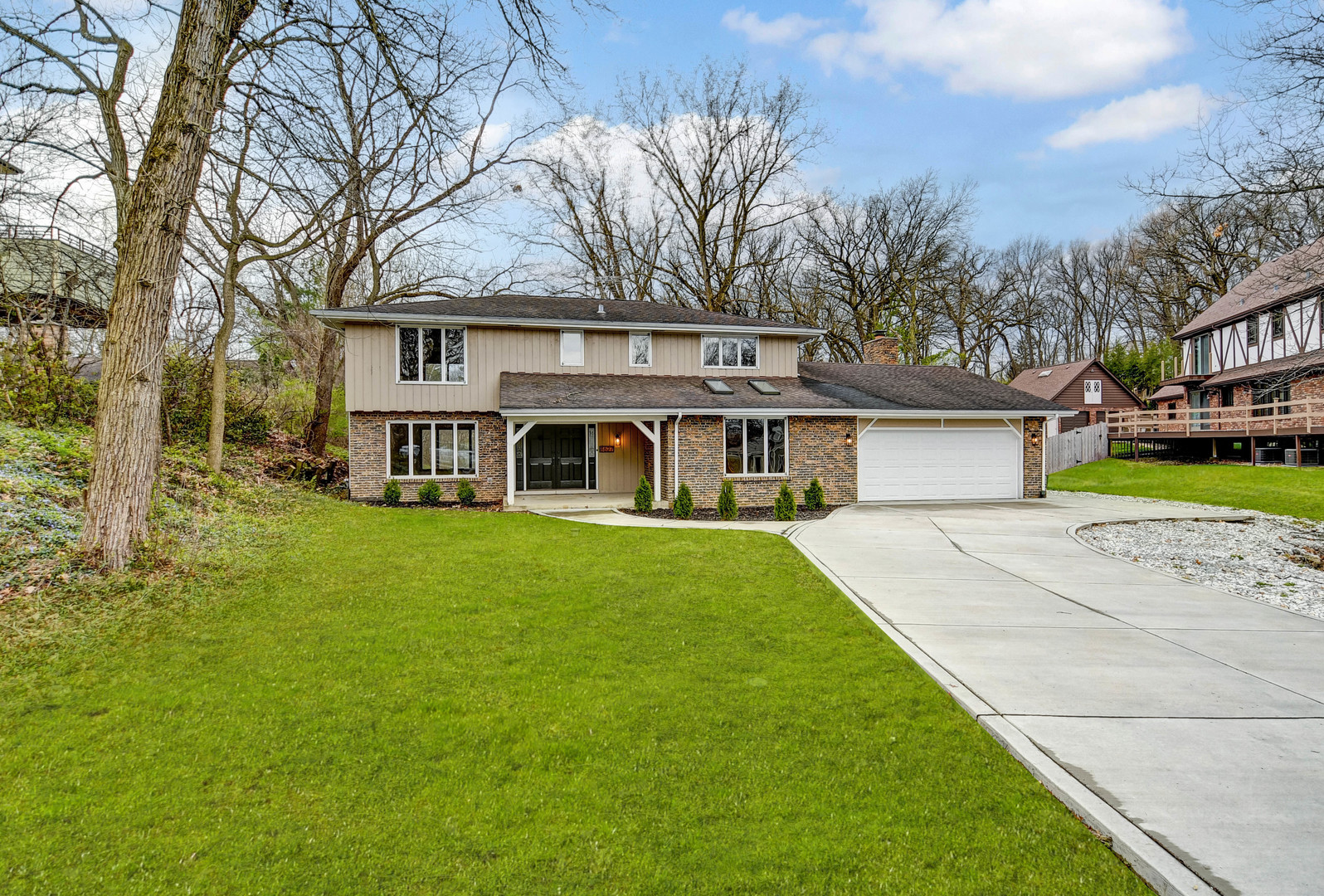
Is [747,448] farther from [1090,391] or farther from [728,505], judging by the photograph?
[1090,391]

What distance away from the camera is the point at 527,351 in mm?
16344

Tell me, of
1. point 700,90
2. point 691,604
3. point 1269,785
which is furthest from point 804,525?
point 700,90

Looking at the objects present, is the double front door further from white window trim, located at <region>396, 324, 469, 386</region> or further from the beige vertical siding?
white window trim, located at <region>396, 324, 469, 386</region>

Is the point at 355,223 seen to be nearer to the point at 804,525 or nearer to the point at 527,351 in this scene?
the point at 527,351

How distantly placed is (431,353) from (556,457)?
176 inches

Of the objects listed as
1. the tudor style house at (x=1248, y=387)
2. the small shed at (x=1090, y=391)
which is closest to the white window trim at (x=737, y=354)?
the tudor style house at (x=1248, y=387)

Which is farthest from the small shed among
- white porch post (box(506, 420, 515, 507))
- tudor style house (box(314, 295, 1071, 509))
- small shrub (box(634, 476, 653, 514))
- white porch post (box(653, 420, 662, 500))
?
white porch post (box(506, 420, 515, 507))

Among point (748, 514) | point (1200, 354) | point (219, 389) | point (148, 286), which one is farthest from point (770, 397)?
point (1200, 354)

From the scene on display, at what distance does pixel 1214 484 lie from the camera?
60.9 ft

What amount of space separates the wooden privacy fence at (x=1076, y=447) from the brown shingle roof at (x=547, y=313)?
13.0 metres

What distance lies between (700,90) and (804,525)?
21728 millimetres

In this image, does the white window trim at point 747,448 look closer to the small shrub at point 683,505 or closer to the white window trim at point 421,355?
the small shrub at point 683,505

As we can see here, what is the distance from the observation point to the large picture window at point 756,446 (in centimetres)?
1532

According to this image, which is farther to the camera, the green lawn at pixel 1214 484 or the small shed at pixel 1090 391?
the small shed at pixel 1090 391
